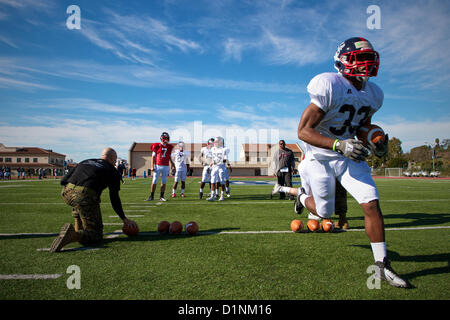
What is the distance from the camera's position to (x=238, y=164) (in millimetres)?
58875

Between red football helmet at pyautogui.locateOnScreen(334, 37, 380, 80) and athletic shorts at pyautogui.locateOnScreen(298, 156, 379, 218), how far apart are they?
3.17 ft

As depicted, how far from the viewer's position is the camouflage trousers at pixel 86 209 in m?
3.67

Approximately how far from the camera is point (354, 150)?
8.55ft

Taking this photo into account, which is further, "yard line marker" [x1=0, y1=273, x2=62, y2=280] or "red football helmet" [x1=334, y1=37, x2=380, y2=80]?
"red football helmet" [x1=334, y1=37, x2=380, y2=80]

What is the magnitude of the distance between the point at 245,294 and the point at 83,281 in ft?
4.80

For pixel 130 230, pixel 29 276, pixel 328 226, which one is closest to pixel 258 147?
pixel 328 226

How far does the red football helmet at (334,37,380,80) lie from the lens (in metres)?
2.96

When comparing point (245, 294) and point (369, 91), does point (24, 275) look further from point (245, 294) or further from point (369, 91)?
point (369, 91)

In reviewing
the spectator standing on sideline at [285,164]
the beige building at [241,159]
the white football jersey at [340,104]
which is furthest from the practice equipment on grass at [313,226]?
the beige building at [241,159]

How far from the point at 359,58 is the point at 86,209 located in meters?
3.86

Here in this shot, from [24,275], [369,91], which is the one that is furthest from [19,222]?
[369,91]

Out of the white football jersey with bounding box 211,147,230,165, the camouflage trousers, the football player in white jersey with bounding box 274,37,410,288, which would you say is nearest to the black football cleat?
the football player in white jersey with bounding box 274,37,410,288

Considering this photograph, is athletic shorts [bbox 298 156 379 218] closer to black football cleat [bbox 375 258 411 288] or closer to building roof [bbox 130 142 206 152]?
black football cleat [bbox 375 258 411 288]

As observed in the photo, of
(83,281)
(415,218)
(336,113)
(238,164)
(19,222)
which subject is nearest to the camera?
(83,281)
